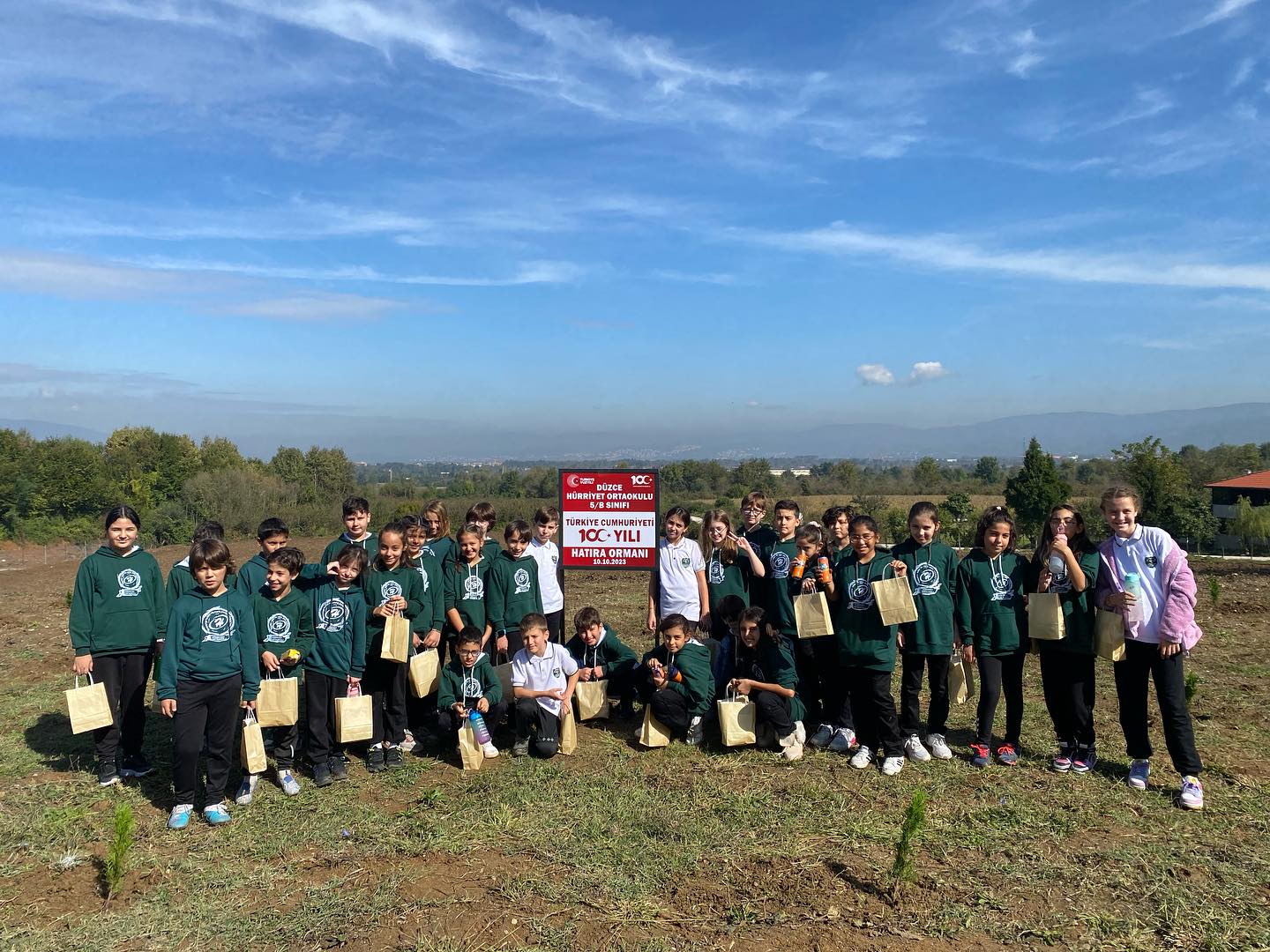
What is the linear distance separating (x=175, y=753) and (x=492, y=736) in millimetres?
2279

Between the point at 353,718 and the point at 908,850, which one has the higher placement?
the point at 353,718

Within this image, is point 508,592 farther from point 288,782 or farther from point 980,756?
point 980,756

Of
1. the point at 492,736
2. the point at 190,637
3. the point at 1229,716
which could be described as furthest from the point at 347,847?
the point at 1229,716

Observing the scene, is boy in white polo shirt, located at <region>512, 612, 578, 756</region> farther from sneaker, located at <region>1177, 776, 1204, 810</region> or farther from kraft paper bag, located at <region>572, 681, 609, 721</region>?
sneaker, located at <region>1177, 776, 1204, 810</region>

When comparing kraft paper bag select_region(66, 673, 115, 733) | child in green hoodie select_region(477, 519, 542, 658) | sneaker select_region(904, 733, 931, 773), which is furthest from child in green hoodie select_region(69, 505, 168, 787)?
sneaker select_region(904, 733, 931, 773)

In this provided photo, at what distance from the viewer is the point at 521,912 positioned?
377cm

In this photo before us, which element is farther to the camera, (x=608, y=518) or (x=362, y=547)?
(x=608, y=518)

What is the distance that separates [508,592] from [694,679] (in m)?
1.60

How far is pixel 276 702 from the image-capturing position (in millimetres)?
5117

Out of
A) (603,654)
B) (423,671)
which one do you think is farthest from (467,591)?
(603,654)

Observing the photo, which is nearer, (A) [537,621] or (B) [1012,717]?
(B) [1012,717]

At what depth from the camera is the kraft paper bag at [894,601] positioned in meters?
5.31

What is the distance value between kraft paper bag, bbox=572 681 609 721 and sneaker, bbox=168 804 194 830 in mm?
2640

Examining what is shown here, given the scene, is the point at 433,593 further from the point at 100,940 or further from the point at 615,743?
the point at 100,940
